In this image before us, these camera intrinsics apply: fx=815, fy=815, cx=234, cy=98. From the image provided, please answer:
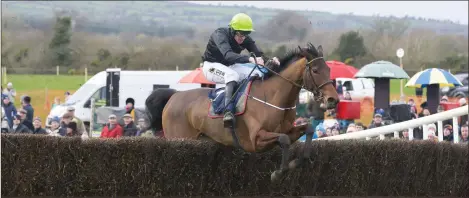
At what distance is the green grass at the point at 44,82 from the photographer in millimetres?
30172

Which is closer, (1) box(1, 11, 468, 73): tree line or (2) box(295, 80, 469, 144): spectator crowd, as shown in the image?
(2) box(295, 80, 469, 144): spectator crowd

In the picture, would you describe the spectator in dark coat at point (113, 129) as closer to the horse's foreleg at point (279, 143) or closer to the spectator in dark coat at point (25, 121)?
the spectator in dark coat at point (25, 121)

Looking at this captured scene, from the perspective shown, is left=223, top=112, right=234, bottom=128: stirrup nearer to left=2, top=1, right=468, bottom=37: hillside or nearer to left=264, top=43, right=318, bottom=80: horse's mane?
left=264, top=43, right=318, bottom=80: horse's mane

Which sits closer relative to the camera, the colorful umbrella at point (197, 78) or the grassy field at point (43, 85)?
the colorful umbrella at point (197, 78)

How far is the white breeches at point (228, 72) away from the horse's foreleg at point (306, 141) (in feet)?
2.51

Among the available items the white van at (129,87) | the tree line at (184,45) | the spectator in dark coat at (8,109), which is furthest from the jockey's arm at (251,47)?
the white van at (129,87)

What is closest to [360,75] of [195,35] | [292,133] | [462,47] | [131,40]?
[292,133]

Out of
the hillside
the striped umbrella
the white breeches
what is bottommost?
the striped umbrella

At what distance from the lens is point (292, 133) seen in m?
8.39

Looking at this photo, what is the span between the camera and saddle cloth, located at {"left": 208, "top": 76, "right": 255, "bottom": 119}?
28.3 ft

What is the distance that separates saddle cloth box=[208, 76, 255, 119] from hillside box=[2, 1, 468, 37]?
2008 centimetres

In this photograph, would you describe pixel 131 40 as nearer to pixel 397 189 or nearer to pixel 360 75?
pixel 360 75

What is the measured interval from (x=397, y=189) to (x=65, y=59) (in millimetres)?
21729

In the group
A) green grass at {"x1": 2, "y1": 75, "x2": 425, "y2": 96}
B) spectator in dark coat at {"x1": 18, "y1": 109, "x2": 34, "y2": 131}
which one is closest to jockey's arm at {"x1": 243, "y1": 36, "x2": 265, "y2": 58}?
spectator in dark coat at {"x1": 18, "y1": 109, "x2": 34, "y2": 131}
